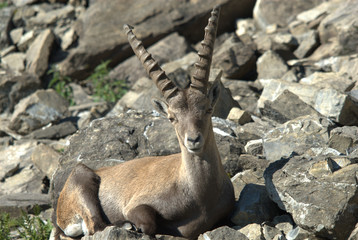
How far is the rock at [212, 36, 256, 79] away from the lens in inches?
567

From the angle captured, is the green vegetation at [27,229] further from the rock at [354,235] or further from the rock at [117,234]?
the rock at [354,235]


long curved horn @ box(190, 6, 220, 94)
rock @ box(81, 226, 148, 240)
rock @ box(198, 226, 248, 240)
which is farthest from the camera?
long curved horn @ box(190, 6, 220, 94)

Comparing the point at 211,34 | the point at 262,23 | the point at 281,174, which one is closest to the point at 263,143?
the point at 281,174

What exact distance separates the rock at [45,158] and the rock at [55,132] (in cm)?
186

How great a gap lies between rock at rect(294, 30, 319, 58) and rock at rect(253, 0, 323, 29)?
217 centimetres

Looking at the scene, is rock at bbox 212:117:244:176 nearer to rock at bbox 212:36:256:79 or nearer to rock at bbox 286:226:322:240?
rock at bbox 286:226:322:240

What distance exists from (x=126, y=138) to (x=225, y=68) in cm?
510

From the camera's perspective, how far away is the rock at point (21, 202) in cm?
1084

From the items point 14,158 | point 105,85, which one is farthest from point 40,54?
point 14,158

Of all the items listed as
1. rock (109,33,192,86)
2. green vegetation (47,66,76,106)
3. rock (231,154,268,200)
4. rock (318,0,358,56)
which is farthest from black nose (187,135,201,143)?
green vegetation (47,66,76,106)

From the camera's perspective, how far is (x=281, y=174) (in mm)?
7762

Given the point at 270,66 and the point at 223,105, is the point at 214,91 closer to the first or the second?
the point at 223,105

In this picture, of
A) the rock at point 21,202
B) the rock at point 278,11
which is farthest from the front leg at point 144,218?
the rock at point 278,11

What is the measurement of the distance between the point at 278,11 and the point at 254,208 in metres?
11.4
